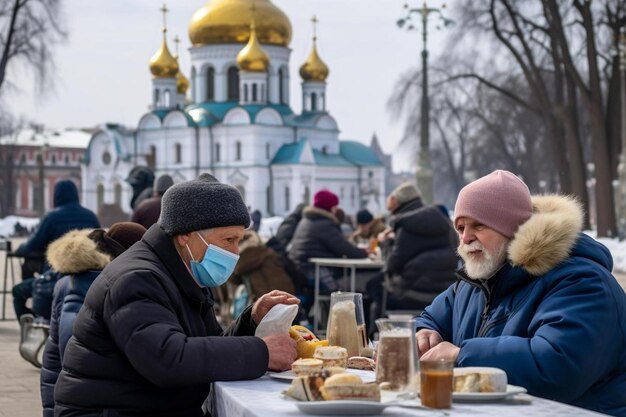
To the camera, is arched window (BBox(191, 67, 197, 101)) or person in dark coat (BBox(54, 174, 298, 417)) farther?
arched window (BBox(191, 67, 197, 101))

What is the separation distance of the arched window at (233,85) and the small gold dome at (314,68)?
4321 millimetres

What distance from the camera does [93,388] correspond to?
409cm

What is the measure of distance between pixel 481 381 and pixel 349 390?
37 centimetres

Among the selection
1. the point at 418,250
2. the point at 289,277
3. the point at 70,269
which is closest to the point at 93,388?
the point at 70,269

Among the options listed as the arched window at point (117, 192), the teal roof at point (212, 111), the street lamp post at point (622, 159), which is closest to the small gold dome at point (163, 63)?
the teal roof at point (212, 111)

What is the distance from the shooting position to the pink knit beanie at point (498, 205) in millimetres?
4277

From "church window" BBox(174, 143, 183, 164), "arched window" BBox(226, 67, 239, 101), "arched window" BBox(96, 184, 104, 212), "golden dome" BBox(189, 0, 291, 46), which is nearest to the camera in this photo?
"golden dome" BBox(189, 0, 291, 46)

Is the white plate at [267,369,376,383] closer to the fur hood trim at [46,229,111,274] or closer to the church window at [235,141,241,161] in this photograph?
the fur hood trim at [46,229,111,274]

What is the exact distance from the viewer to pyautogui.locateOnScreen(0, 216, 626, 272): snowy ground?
27.1m

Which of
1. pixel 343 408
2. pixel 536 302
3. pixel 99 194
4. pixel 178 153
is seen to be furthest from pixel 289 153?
pixel 343 408

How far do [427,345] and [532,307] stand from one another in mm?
476

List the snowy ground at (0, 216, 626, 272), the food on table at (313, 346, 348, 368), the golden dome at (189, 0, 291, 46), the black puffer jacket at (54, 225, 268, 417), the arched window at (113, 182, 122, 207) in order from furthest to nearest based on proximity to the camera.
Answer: the arched window at (113, 182, 122, 207) < the golden dome at (189, 0, 291, 46) < the snowy ground at (0, 216, 626, 272) < the food on table at (313, 346, 348, 368) < the black puffer jacket at (54, 225, 268, 417)

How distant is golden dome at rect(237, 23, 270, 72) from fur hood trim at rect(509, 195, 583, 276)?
7513cm

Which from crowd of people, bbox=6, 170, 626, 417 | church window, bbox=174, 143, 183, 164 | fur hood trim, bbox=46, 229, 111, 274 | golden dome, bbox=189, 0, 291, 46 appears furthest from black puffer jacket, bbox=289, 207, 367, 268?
church window, bbox=174, 143, 183, 164
